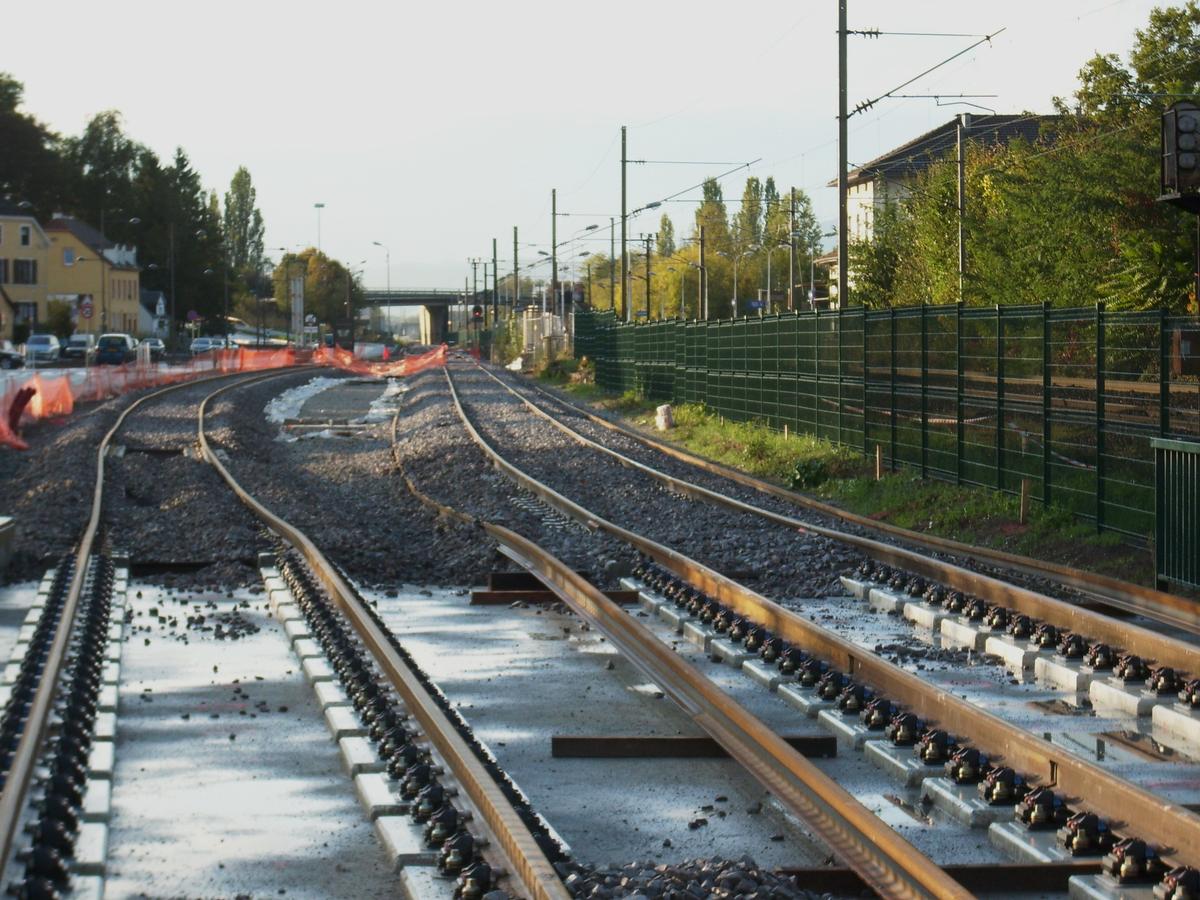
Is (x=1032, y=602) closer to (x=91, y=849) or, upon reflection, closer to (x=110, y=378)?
(x=91, y=849)

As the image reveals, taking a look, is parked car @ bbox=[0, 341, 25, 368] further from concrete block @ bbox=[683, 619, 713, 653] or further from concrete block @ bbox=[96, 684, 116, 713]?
concrete block @ bbox=[96, 684, 116, 713]

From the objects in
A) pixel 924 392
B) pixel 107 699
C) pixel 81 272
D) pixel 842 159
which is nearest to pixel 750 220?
pixel 81 272

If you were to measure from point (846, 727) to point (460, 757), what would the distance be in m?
1.97

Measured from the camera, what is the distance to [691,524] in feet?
57.1

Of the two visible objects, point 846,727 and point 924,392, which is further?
point 924,392

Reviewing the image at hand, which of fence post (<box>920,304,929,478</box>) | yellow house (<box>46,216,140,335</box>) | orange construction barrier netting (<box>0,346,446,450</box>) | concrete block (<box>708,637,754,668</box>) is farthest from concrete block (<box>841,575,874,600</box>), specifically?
yellow house (<box>46,216,140,335</box>)

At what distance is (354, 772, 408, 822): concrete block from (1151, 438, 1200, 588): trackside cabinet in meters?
7.39

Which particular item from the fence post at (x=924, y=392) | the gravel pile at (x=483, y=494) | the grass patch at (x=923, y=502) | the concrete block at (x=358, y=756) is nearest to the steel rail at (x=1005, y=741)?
the gravel pile at (x=483, y=494)

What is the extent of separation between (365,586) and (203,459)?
14000 millimetres

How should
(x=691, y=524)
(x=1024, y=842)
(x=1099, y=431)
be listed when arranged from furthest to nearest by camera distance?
(x=691, y=524)
(x=1099, y=431)
(x=1024, y=842)

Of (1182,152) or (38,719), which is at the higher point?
(1182,152)

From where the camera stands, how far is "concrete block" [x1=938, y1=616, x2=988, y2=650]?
34.2 ft

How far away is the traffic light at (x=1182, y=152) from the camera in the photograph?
14703 millimetres

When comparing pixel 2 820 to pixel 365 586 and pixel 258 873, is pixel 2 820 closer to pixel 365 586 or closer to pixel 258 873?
pixel 258 873
